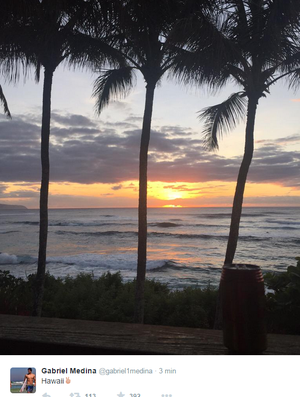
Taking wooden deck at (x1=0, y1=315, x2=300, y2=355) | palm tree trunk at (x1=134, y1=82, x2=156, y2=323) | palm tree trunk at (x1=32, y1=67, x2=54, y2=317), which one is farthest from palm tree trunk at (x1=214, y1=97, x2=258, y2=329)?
wooden deck at (x1=0, y1=315, x2=300, y2=355)

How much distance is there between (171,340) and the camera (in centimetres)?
213

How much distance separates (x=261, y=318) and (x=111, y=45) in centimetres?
705

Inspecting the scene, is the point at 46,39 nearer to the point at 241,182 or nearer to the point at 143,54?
the point at 143,54

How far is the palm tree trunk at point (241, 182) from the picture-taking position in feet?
24.2

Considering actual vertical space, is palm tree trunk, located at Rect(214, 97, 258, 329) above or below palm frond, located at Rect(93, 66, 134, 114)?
below

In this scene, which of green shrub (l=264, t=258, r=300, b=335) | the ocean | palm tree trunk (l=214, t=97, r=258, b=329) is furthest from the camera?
the ocean

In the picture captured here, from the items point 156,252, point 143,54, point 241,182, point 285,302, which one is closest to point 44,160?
point 143,54
